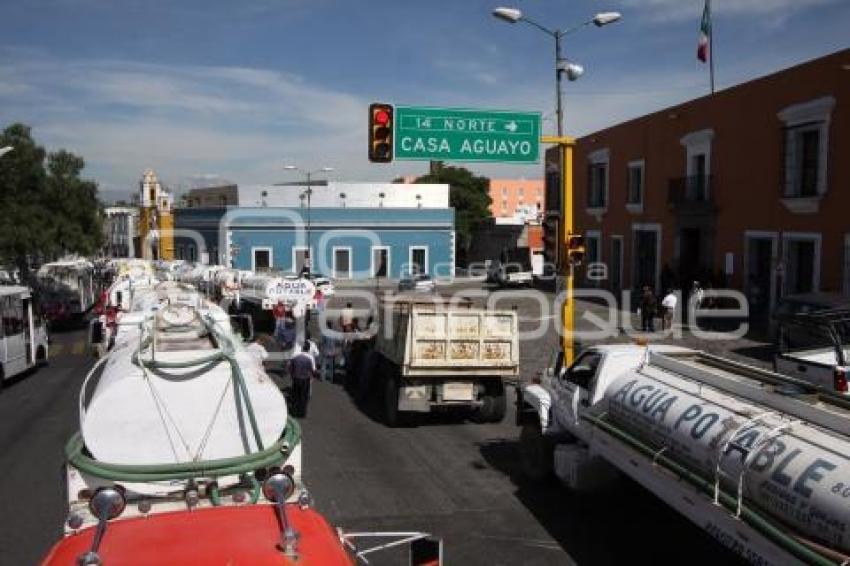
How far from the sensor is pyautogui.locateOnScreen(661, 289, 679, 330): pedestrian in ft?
84.1

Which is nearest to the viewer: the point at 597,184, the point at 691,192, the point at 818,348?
the point at 818,348

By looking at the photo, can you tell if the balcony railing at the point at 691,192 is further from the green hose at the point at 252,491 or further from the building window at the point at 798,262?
the green hose at the point at 252,491

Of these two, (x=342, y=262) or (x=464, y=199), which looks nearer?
(x=342, y=262)

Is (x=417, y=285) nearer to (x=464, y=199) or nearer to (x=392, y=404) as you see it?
(x=464, y=199)

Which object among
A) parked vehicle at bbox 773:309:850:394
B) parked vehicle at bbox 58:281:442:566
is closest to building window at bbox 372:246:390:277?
parked vehicle at bbox 773:309:850:394

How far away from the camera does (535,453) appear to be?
10.9m

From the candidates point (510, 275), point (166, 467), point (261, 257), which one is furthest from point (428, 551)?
point (261, 257)

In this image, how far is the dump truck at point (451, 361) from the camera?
13938 millimetres

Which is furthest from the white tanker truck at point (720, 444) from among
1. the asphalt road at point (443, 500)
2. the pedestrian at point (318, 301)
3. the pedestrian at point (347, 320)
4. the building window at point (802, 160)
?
the building window at point (802, 160)

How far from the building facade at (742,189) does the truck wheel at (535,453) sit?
15.8 meters

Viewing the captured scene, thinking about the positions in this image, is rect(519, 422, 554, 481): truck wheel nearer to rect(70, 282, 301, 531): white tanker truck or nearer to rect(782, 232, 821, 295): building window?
rect(70, 282, 301, 531): white tanker truck

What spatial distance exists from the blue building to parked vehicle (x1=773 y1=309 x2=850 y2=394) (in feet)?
148

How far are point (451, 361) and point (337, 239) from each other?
A: 4575 centimetres

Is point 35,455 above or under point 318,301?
under
